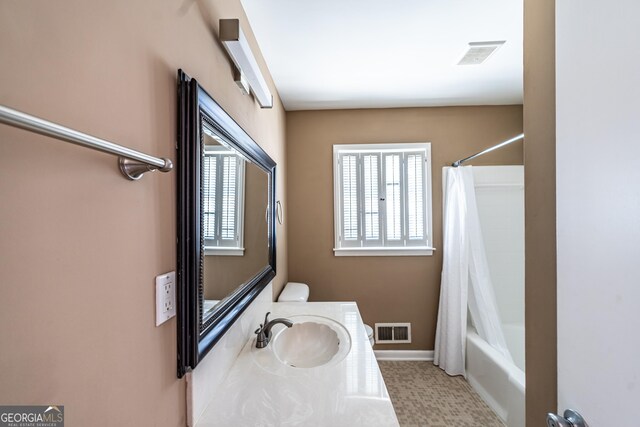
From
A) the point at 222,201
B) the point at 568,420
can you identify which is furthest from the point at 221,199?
the point at 568,420

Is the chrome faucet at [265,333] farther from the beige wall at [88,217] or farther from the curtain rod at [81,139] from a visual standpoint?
the curtain rod at [81,139]

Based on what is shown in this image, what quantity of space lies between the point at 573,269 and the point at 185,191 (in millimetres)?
997

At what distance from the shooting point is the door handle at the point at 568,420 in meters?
0.57

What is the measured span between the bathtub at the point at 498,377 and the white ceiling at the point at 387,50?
213 centimetres

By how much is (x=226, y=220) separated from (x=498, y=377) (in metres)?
2.13

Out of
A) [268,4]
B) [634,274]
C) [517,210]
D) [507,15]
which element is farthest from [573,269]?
[517,210]

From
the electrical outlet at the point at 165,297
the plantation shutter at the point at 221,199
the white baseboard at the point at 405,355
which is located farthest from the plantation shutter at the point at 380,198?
the electrical outlet at the point at 165,297

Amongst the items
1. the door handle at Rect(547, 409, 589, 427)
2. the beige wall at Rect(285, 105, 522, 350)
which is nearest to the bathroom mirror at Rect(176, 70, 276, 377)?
the door handle at Rect(547, 409, 589, 427)

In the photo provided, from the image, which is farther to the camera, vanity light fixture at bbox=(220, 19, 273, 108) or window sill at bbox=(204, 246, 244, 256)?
vanity light fixture at bbox=(220, 19, 273, 108)

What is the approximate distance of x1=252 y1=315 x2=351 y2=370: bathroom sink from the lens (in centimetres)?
135

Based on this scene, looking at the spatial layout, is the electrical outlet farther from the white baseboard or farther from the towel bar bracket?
the white baseboard

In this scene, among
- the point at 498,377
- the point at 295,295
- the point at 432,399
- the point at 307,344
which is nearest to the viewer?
the point at 307,344

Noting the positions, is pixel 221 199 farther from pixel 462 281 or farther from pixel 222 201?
pixel 462 281

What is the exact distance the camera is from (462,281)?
7.45 feet
